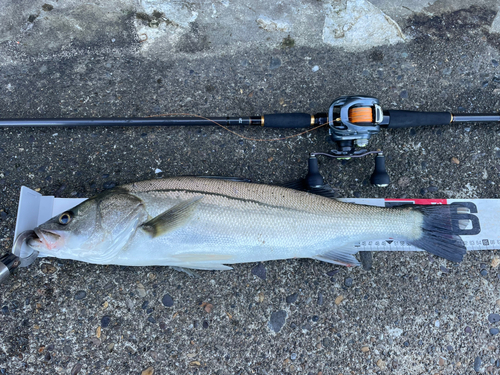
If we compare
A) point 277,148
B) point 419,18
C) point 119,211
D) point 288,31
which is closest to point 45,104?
point 119,211

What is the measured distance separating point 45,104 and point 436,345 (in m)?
3.71

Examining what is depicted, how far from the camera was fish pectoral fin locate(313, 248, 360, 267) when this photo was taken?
2.24 m

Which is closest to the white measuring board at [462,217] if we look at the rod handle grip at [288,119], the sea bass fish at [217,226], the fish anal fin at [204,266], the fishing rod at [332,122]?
the sea bass fish at [217,226]

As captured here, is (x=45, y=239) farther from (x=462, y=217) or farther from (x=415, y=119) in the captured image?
(x=462, y=217)

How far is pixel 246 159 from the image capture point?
257cm

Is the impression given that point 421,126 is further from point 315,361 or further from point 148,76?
point 148,76

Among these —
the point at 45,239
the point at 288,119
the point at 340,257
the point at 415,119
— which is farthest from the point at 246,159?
the point at 45,239

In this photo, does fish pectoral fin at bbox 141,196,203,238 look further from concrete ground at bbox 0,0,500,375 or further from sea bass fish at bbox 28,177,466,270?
concrete ground at bbox 0,0,500,375

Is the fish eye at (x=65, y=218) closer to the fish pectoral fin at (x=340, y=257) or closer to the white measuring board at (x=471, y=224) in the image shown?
the fish pectoral fin at (x=340, y=257)

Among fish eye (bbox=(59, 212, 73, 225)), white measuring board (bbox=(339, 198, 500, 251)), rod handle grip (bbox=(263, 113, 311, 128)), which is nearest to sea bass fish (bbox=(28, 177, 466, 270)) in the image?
fish eye (bbox=(59, 212, 73, 225))

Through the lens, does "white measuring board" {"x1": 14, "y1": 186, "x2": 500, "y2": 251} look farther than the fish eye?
Yes

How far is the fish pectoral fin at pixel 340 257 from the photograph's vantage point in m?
2.24

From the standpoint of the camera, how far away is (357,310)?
7.82 ft

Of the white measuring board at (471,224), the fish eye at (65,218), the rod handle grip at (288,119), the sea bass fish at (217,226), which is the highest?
the rod handle grip at (288,119)
